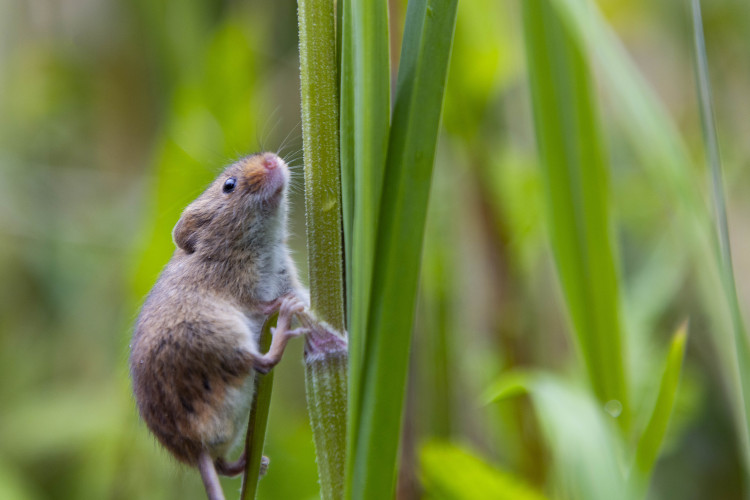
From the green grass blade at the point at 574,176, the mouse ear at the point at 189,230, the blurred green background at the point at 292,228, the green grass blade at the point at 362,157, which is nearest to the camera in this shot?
the green grass blade at the point at 362,157

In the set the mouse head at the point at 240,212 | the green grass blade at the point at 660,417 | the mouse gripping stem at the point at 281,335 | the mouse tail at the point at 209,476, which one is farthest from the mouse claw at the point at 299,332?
the green grass blade at the point at 660,417

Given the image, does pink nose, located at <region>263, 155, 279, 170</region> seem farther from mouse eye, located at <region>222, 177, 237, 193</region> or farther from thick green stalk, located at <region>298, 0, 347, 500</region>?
thick green stalk, located at <region>298, 0, 347, 500</region>

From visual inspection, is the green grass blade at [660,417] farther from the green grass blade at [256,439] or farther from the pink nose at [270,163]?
the pink nose at [270,163]

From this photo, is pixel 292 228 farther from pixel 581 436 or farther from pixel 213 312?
pixel 581 436

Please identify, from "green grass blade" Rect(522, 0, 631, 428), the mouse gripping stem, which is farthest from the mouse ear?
"green grass blade" Rect(522, 0, 631, 428)

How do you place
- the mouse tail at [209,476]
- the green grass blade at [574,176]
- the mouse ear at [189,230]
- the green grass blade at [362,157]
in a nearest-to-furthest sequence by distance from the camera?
the green grass blade at [362,157]
the mouse tail at [209,476]
the green grass blade at [574,176]
the mouse ear at [189,230]

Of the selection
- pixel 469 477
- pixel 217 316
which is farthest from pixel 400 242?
pixel 469 477
